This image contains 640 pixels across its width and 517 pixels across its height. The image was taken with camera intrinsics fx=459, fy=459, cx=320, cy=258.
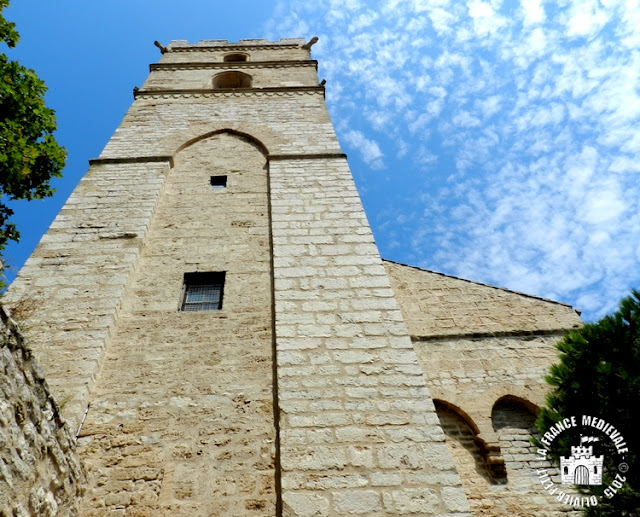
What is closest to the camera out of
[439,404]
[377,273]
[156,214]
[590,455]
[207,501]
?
[207,501]

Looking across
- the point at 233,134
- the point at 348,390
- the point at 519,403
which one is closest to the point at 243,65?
the point at 233,134

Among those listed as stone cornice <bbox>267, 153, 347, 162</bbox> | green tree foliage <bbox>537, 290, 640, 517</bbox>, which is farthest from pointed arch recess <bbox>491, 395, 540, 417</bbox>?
stone cornice <bbox>267, 153, 347, 162</bbox>

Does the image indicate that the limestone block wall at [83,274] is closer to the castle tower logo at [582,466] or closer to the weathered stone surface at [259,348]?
the weathered stone surface at [259,348]

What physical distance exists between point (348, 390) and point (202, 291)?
84.1 inches

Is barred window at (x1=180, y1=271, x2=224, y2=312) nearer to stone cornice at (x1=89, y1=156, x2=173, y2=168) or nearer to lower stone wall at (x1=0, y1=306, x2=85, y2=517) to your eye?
lower stone wall at (x1=0, y1=306, x2=85, y2=517)

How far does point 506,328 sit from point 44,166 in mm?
7286

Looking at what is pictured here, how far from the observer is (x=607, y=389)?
143 inches

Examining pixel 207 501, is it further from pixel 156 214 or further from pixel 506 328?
pixel 506 328

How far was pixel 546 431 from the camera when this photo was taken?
3807 mm

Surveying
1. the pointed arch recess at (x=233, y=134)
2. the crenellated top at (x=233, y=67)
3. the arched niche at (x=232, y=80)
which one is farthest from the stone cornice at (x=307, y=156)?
the arched niche at (x=232, y=80)

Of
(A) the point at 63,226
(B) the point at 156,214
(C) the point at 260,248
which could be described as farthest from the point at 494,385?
(A) the point at 63,226

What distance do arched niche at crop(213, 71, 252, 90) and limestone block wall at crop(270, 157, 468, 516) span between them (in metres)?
7.08

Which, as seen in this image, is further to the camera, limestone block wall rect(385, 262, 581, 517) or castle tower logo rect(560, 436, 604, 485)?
limestone block wall rect(385, 262, 581, 517)

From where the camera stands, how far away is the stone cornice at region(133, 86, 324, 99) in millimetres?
9367
